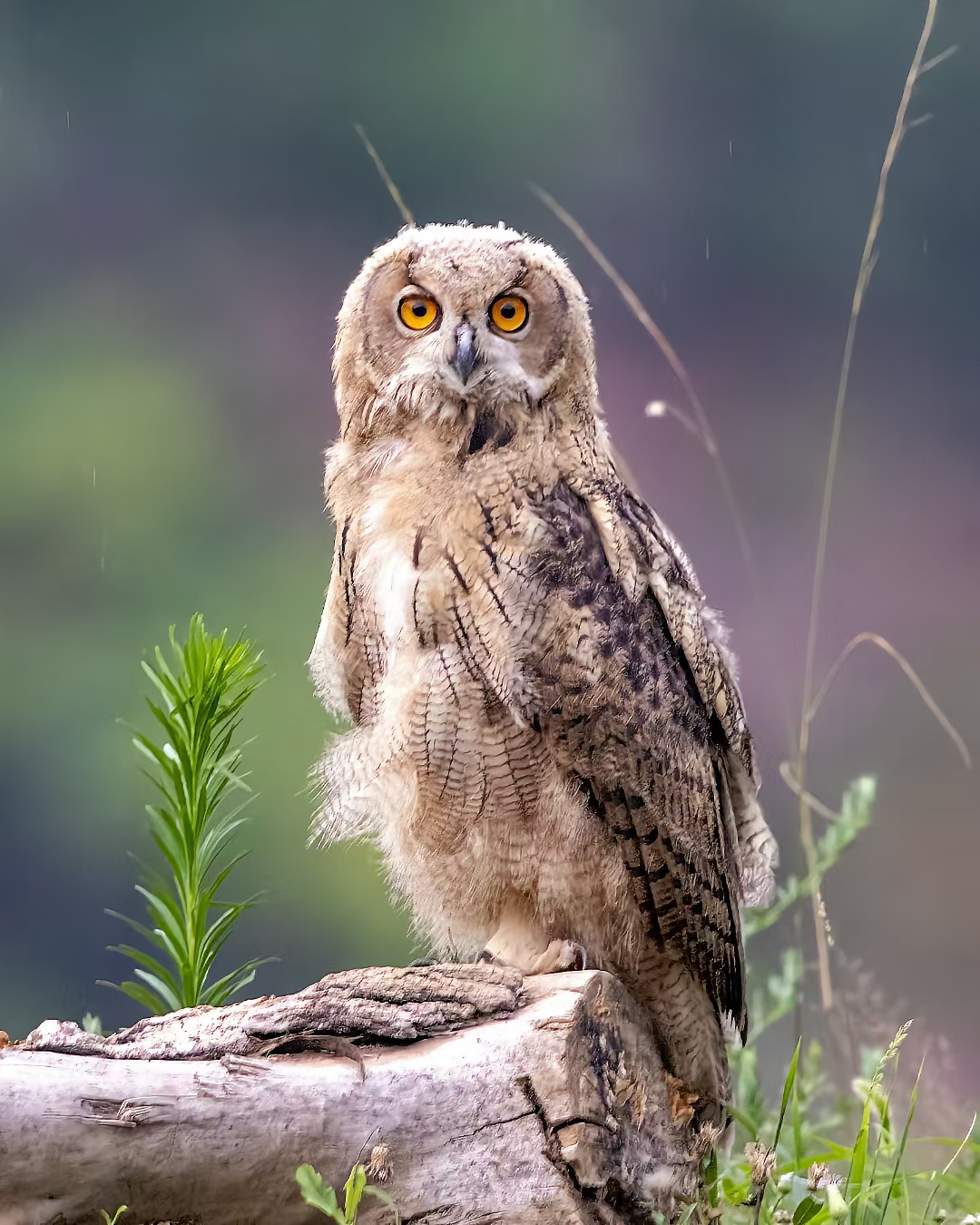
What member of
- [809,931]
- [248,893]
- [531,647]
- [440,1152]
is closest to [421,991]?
[440,1152]

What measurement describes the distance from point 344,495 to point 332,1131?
877 millimetres

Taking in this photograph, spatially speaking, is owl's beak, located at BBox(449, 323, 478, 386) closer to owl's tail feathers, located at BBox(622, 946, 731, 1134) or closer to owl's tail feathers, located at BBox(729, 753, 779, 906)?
owl's tail feathers, located at BBox(729, 753, 779, 906)

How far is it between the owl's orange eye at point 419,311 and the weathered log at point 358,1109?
0.84 meters

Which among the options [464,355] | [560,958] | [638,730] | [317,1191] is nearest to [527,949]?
[560,958]

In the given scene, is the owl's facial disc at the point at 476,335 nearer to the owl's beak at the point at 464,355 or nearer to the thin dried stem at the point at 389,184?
the owl's beak at the point at 464,355

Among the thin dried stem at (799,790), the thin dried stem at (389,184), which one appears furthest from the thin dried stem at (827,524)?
the thin dried stem at (389,184)

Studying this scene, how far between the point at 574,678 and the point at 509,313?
20.0 inches

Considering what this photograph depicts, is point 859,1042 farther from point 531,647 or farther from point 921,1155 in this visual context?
point 531,647

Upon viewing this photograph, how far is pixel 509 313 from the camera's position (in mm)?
1736

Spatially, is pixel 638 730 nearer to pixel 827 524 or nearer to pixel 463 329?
pixel 463 329

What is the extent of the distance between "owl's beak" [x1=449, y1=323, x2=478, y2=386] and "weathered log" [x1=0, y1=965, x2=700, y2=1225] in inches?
29.6

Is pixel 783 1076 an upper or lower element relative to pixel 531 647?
lower

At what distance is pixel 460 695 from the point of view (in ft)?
5.37

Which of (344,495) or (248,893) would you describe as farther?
(248,893)
